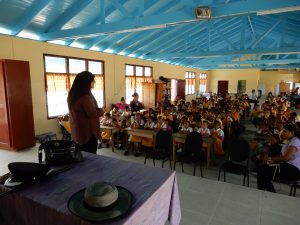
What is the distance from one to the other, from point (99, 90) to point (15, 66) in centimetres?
332

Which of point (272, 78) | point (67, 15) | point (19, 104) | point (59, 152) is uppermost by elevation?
point (67, 15)

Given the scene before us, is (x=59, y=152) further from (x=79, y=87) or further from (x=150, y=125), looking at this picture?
(x=150, y=125)

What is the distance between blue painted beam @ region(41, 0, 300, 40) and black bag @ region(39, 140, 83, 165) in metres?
3.02

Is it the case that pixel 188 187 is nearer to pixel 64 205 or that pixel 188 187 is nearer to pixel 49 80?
pixel 64 205

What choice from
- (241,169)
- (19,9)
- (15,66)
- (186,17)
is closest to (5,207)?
(241,169)

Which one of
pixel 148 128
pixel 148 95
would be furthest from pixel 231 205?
pixel 148 95

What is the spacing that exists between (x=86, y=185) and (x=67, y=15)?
4.90m

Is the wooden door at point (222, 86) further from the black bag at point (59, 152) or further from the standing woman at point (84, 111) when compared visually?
the black bag at point (59, 152)

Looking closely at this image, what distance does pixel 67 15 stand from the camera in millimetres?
5172

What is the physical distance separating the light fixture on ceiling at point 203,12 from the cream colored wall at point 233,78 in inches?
678

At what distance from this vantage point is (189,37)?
28.9 ft

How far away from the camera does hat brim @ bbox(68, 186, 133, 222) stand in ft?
3.96

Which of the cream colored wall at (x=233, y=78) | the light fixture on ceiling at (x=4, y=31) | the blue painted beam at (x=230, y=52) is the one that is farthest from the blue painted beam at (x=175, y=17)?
the cream colored wall at (x=233, y=78)

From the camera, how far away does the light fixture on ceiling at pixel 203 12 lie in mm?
3500
